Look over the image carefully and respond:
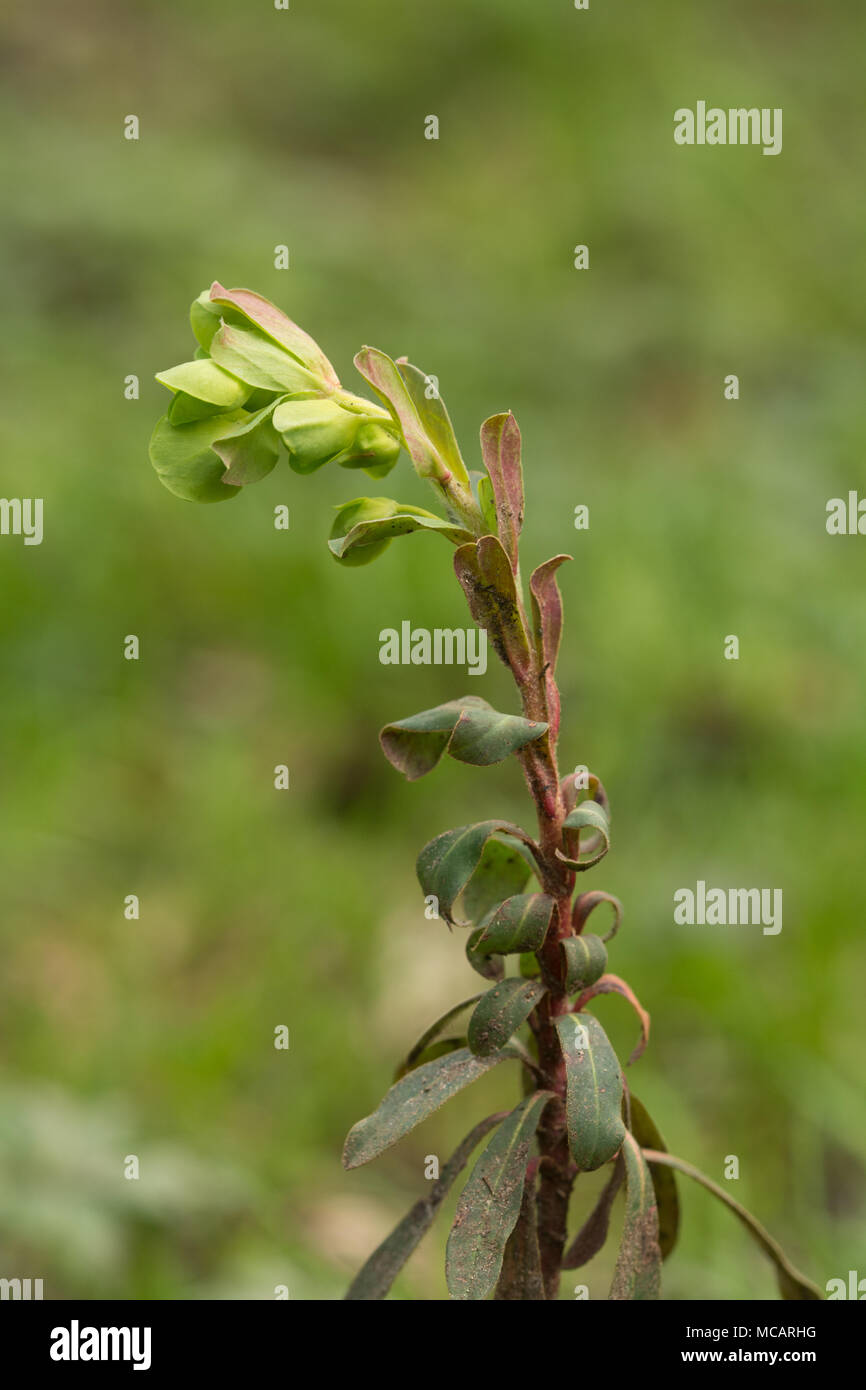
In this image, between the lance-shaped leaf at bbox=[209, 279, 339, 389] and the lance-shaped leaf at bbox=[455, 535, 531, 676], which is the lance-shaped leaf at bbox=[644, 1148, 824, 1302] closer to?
the lance-shaped leaf at bbox=[455, 535, 531, 676]

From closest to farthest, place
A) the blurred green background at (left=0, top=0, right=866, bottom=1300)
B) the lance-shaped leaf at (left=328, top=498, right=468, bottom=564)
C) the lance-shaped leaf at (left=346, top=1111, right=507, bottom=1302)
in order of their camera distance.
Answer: the lance-shaped leaf at (left=328, top=498, right=468, bottom=564)
the lance-shaped leaf at (left=346, top=1111, right=507, bottom=1302)
the blurred green background at (left=0, top=0, right=866, bottom=1300)

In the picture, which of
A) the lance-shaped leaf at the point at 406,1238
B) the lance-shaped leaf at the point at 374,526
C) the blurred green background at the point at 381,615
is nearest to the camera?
the lance-shaped leaf at the point at 374,526

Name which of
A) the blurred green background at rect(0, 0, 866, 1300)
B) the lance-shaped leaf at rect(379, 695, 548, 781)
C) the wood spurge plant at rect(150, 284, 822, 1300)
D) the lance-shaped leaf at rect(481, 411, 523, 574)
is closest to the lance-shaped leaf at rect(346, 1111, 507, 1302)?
the wood spurge plant at rect(150, 284, 822, 1300)

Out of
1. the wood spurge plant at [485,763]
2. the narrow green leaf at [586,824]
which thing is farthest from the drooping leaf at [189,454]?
the narrow green leaf at [586,824]

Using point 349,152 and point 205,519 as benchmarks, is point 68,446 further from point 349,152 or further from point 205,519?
point 349,152

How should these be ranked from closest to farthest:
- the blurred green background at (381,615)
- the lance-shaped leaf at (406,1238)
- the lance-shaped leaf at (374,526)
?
the lance-shaped leaf at (374,526) → the lance-shaped leaf at (406,1238) → the blurred green background at (381,615)

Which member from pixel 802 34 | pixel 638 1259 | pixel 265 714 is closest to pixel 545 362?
pixel 265 714

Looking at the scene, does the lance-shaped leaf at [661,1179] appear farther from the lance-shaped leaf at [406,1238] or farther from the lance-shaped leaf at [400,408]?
the lance-shaped leaf at [400,408]
